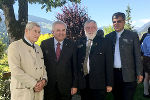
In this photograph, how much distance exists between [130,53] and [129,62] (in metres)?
0.22

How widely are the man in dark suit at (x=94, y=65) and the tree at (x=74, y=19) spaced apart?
744cm

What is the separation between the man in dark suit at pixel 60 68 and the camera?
4.40 metres

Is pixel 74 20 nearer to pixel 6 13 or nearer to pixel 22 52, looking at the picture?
pixel 6 13

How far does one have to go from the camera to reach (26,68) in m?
3.97

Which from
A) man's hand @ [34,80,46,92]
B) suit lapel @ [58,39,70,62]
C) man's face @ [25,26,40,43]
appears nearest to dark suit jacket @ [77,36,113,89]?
suit lapel @ [58,39,70,62]

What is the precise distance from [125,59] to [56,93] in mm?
1827

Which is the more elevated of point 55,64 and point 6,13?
point 6,13

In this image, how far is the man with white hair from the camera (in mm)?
3852

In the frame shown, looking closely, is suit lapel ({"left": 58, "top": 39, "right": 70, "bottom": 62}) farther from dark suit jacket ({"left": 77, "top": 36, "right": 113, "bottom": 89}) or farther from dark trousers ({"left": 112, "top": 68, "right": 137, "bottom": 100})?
dark trousers ({"left": 112, "top": 68, "right": 137, "bottom": 100})

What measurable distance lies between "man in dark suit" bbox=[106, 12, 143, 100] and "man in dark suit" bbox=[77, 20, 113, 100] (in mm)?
435

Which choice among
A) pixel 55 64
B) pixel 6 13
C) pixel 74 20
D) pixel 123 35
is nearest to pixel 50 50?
→ pixel 55 64

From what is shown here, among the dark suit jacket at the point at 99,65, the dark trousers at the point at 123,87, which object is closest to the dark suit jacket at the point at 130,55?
the dark trousers at the point at 123,87

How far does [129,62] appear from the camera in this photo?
15.5 ft

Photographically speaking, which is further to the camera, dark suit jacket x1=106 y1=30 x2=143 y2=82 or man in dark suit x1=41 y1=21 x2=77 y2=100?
dark suit jacket x1=106 y1=30 x2=143 y2=82
